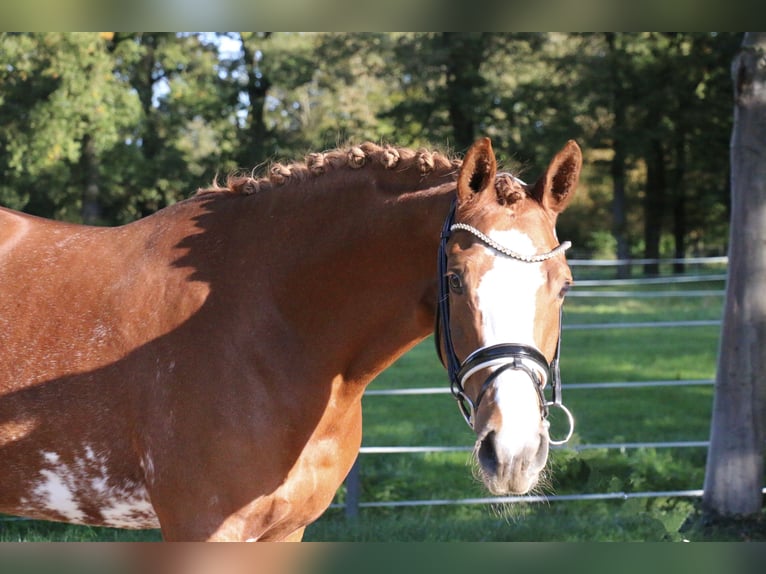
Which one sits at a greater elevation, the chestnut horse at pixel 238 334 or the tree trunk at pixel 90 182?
the chestnut horse at pixel 238 334

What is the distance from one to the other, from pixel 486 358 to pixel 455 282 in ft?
0.82

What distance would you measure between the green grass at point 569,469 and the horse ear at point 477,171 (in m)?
0.82

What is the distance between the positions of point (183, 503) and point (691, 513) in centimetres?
404

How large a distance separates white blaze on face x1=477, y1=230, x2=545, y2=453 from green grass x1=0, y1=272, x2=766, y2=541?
0.38 meters

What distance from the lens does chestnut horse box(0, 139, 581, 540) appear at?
7.50ft

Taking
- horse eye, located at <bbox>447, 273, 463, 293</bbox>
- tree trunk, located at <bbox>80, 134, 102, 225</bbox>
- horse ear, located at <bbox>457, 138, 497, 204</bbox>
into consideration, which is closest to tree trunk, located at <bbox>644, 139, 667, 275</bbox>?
tree trunk, located at <bbox>80, 134, 102, 225</bbox>

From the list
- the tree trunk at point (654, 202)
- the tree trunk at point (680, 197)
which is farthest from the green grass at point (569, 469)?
the tree trunk at point (680, 197)

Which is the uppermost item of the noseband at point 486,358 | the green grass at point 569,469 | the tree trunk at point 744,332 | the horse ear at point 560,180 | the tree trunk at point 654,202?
the horse ear at point 560,180

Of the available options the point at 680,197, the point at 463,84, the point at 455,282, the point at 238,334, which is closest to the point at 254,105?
the point at 463,84

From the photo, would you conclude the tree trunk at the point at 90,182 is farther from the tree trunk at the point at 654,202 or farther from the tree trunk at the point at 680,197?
the tree trunk at the point at 680,197

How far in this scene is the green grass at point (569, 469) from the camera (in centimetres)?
484

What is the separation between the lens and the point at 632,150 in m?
25.0

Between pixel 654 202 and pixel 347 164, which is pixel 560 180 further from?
pixel 654 202

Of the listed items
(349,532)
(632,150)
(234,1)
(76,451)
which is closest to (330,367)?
(76,451)
